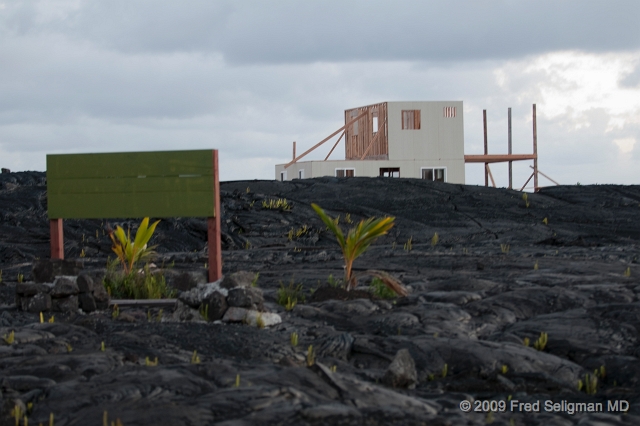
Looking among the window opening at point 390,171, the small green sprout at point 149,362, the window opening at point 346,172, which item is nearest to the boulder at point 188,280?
the small green sprout at point 149,362

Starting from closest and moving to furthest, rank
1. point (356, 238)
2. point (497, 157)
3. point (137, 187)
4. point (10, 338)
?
point (10, 338)
point (356, 238)
point (137, 187)
point (497, 157)

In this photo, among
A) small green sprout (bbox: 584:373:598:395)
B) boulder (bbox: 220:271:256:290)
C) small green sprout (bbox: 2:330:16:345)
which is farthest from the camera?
boulder (bbox: 220:271:256:290)

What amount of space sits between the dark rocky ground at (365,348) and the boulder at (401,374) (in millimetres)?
74

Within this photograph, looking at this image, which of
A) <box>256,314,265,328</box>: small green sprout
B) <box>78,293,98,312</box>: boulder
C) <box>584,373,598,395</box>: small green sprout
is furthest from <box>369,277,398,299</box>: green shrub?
<box>78,293,98,312</box>: boulder

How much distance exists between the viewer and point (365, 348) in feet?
21.0

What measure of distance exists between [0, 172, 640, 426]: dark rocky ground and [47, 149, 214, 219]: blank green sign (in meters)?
1.47

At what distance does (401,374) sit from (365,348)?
860mm

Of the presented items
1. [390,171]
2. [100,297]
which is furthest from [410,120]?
[100,297]

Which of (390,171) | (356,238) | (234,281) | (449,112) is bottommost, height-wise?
(234,281)

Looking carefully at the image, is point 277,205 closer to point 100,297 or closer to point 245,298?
point 100,297

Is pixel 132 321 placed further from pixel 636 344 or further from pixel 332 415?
pixel 636 344

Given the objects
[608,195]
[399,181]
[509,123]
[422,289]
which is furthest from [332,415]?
[509,123]

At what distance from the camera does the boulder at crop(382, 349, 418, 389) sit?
5.56 meters

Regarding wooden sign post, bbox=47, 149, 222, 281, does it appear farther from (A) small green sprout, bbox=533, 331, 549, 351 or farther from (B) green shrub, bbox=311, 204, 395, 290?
(A) small green sprout, bbox=533, 331, 549, 351
